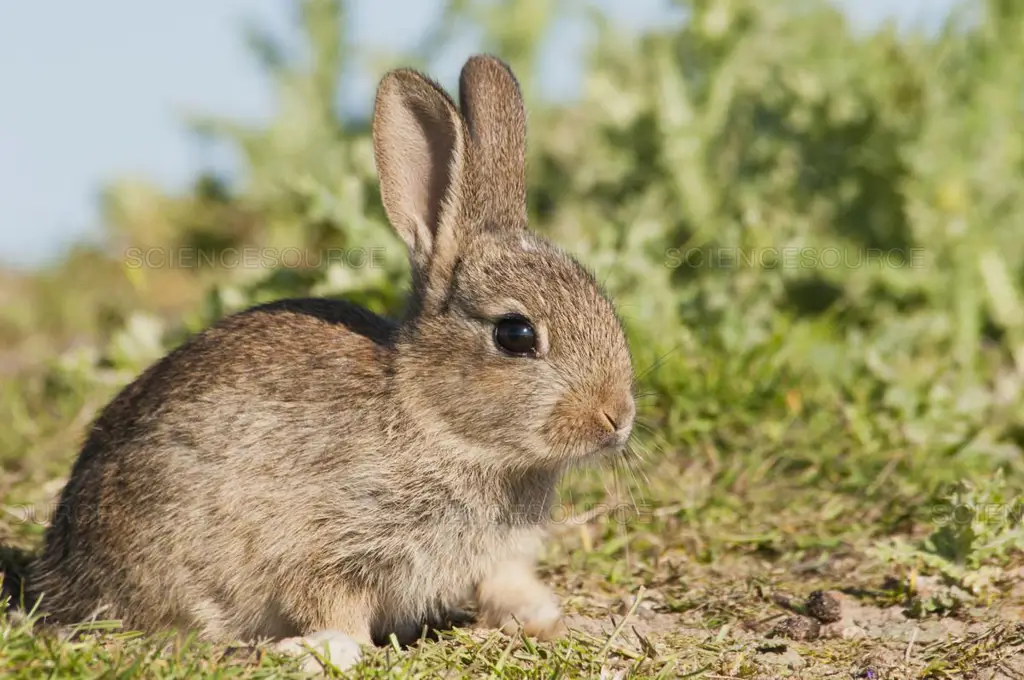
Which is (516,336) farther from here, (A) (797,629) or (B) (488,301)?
(A) (797,629)

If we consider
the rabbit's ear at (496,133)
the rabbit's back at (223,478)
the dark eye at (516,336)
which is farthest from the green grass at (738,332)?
the rabbit's ear at (496,133)

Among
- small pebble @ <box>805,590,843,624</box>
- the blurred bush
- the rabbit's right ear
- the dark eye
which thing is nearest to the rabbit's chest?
the dark eye

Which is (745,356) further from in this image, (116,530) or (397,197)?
(116,530)

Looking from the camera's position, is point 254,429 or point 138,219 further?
point 138,219

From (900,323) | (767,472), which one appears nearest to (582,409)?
(767,472)

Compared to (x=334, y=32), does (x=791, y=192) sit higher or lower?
lower

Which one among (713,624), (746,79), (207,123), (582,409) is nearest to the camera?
(582,409)

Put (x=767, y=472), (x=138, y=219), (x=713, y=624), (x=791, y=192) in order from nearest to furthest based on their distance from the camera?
1. (x=713, y=624)
2. (x=767, y=472)
3. (x=791, y=192)
4. (x=138, y=219)

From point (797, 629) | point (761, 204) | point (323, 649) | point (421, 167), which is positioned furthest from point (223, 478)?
point (761, 204)
